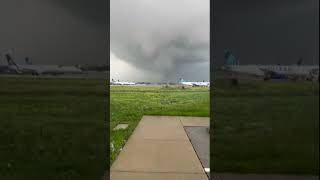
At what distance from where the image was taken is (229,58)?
386cm

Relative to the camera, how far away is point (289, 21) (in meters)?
2.14

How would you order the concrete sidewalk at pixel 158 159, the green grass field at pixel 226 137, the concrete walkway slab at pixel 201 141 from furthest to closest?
the concrete walkway slab at pixel 201 141, the concrete sidewalk at pixel 158 159, the green grass field at pixel 226 137

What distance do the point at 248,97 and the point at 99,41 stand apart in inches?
61.1

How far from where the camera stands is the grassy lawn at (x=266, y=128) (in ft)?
5.77

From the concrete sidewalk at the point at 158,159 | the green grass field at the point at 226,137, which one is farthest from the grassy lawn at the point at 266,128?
the concrete sidewalk at the point at 158,159

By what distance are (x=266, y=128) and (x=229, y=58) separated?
83cm

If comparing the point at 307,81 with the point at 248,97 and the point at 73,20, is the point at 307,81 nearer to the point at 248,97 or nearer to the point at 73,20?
the point at 248,97

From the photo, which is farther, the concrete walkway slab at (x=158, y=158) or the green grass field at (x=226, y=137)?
the concrete walkway slab at (x=158, y=158)

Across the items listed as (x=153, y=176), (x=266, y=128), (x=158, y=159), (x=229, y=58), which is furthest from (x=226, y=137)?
(x=266, y=128)

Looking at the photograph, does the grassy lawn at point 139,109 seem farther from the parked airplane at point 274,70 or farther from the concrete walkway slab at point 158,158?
the parked airplane at point 274,70

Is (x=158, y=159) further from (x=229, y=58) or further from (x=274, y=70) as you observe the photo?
(x=274, y=70)

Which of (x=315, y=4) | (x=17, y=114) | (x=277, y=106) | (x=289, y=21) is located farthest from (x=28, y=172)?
(x=17, y=114)

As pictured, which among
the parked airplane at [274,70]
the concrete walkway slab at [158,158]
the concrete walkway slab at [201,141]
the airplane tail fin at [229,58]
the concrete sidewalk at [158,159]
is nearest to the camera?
the parked airplane at [274,70]

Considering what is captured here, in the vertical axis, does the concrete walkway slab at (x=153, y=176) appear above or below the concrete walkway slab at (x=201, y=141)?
below
